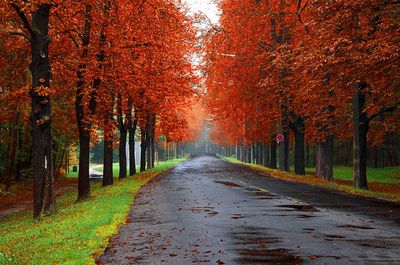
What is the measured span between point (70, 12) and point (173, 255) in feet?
39.8

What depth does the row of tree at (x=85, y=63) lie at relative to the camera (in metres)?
15.9

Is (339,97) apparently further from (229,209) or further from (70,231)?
(70,231)

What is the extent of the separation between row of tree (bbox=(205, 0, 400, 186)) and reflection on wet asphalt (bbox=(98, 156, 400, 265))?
517 centimetres

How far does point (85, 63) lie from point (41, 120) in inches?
176

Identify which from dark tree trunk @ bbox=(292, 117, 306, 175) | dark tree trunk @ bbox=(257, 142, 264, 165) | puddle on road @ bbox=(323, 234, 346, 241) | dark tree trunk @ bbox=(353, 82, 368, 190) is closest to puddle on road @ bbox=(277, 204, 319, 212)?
puddle on road @ bbox=(323, 234, 346, 241)

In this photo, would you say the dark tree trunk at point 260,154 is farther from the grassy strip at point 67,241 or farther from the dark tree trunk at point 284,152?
the grassy strip at point 67,241

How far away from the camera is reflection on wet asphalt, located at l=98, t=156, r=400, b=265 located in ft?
26.8

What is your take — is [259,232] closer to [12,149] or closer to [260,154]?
[12,149]

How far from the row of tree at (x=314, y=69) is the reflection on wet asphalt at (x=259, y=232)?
17.0 feet

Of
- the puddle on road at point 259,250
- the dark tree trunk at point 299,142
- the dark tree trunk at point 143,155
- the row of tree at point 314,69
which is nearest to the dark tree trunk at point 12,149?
the row of tree at point 314,69

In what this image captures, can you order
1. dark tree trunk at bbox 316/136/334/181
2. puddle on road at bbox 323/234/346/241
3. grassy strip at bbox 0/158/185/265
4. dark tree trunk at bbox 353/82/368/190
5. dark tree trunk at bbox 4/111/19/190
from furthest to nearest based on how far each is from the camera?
1. dark tree trunk at bbox 4/111/19/190
2. dark tree trunk at bbox 316/136/334/181
3. dark tree trunk at bbox 353/82/368/190
4. puddle on road at bbox 323/234/346/241
5. grassy strip at bbox 0/158/185/265

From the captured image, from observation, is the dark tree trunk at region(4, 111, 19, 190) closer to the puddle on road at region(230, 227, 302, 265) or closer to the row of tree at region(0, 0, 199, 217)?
the row of tree at region(0, 0, 199, 217)

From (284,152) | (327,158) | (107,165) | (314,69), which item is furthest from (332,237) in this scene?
(284,152)

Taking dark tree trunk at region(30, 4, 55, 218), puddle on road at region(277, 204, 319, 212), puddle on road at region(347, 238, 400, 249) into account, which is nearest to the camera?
puddle on road at region(347, 238, 400, 249)
